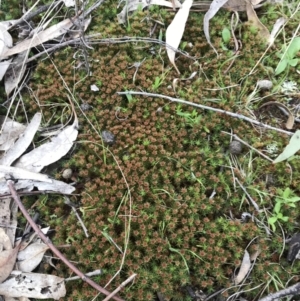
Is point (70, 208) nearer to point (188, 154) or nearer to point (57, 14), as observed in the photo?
point (188, 154)

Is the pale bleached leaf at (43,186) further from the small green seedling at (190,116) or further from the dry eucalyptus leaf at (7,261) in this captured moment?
the small green seedling at (190,116)

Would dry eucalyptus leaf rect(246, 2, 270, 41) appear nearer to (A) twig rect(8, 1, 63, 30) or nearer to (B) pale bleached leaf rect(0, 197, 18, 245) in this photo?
(A) twig rect(8, 1, 63, 30)

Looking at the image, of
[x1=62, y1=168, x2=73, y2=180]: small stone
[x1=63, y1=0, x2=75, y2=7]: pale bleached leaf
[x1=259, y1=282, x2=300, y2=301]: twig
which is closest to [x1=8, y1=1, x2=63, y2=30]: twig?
[x1=63, y1=0, x2=75, y2=7]: pale bleached leaf

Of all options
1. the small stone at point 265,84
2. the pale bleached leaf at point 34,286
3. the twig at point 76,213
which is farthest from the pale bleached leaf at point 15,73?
the small stone at point 265,84

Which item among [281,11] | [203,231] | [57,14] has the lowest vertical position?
[203,231]

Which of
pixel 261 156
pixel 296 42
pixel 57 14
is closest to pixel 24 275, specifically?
pixel 261 156

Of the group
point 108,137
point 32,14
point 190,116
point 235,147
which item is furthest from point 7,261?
point 32,14
